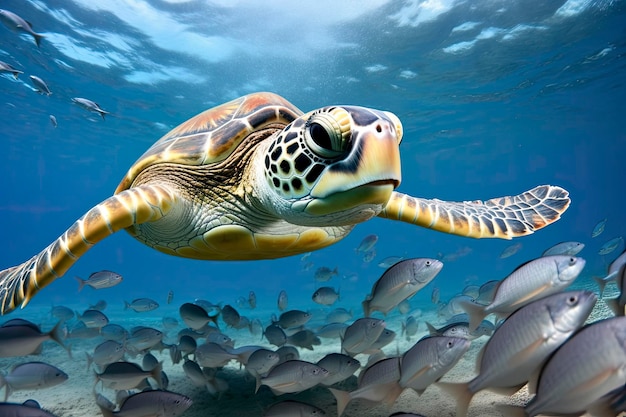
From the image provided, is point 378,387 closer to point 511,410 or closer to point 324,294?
point 511,410

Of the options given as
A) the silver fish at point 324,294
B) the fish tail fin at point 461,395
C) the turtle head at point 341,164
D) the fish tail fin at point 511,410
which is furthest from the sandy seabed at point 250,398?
the turtle head at point 341,164

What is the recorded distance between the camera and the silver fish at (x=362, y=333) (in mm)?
3080

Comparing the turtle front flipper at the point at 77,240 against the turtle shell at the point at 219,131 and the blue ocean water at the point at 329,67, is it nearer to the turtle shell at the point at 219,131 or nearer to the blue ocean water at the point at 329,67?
the turtle shell at the point at 219,131

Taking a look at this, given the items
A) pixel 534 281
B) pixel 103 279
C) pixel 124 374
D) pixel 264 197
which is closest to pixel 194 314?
pixel 124 374

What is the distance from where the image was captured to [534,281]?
6.59 ft

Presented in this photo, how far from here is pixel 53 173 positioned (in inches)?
1690

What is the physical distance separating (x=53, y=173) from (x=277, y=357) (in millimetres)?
50307

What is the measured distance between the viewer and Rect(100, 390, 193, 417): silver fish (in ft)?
7.55

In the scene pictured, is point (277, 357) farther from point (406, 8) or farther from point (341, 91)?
point (341, 91)

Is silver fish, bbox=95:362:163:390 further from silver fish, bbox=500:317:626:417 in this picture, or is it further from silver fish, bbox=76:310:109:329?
silver fish, bbox=500:317:626:417

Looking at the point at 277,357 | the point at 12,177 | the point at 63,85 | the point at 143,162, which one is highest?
the point at 63,85

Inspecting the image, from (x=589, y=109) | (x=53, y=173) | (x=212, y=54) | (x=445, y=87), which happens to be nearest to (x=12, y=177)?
(x=53, y=173)

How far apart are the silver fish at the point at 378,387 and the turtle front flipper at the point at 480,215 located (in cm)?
178

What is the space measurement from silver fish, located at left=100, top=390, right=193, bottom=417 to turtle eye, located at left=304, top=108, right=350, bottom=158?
1.84 meters
